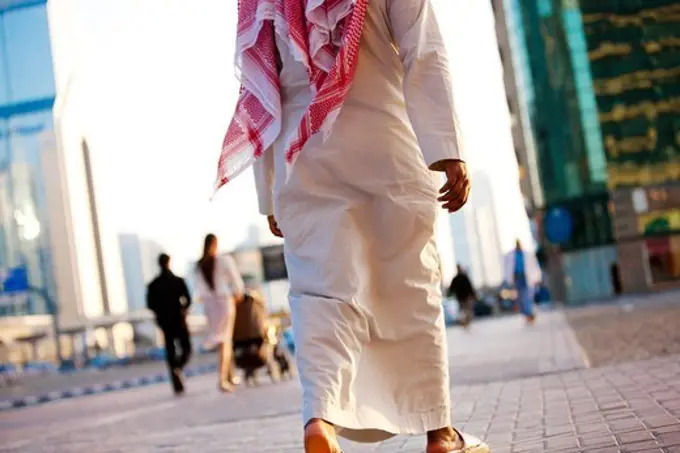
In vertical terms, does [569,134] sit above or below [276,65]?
above

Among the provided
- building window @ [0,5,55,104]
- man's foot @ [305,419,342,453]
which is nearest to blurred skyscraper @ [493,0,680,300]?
building window @ [0,5,55,104]

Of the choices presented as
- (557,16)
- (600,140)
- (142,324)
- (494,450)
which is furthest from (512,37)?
(494,450)

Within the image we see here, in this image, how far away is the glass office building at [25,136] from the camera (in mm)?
92938

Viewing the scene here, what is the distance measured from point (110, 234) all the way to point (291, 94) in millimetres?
107461

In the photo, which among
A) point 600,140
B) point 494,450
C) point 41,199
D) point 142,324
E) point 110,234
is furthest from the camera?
point 110,234

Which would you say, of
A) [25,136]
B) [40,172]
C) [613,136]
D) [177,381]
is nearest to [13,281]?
[40,172]

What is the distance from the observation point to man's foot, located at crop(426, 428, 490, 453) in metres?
4.08

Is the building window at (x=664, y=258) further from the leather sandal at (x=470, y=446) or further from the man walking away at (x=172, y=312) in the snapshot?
the leather sandal at (x=470, y=446)

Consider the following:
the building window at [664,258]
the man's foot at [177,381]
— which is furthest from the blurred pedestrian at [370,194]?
the building window at [664,258]

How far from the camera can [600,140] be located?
59.0 m

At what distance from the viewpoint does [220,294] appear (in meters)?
14.0

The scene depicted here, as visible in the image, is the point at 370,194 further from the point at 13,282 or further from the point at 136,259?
the point at 136,259

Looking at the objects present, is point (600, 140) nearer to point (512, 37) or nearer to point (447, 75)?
point (512, 37)

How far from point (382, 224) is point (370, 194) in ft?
0.36
